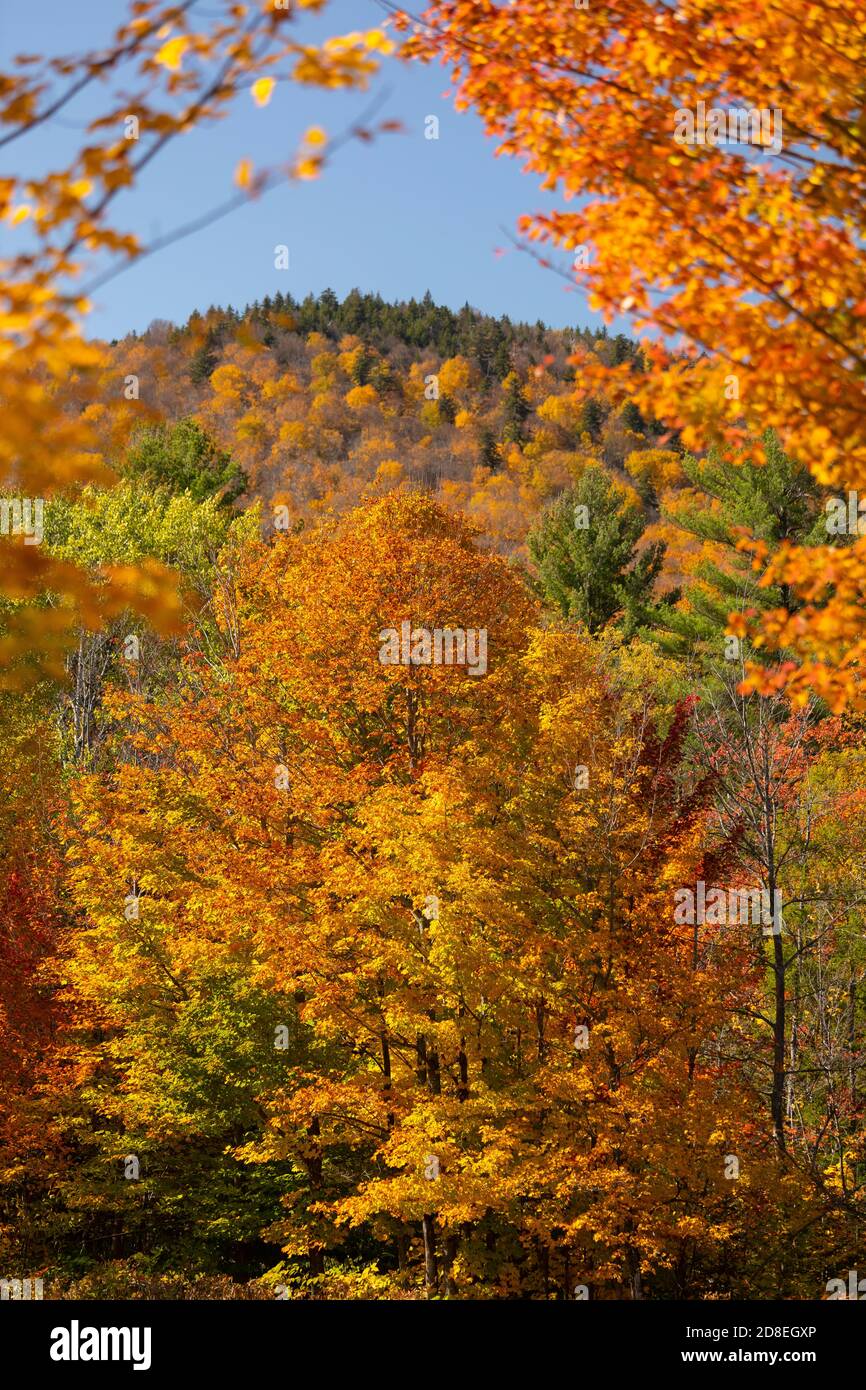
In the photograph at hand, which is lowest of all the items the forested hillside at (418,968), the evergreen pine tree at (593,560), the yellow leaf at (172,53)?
the forested hillside at (418,968)

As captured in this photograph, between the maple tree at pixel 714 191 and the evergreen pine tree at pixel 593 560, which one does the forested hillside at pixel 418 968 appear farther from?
the evergreen pine tree at pixel 593 560

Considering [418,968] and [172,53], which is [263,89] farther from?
[418,968]

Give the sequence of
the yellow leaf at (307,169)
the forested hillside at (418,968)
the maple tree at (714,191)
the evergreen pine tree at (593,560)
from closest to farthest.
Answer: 1. the yellow leaf at (307,169)
2. the maple tree at (714,191)
3. the forested hillside at (418,968)
4. the evergreen pine tree at (593,560)

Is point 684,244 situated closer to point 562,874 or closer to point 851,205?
point 851,205

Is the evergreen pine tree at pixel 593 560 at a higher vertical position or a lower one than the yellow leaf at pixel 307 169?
higher

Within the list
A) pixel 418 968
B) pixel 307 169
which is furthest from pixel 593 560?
pixel 307 169

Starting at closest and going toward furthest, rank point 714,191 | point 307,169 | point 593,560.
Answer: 1. point 307,169
2. point 714,191
3. point 593,560

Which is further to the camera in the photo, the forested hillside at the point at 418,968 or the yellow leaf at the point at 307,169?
the forested hillside at the point at 418,968

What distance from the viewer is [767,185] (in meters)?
4.97

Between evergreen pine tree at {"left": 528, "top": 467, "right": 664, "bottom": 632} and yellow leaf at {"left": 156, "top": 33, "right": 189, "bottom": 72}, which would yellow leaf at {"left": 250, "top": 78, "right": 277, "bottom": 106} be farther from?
evergreen pine tree at {"left": 528, "top": 467, "right": 664, "bottom": 632}

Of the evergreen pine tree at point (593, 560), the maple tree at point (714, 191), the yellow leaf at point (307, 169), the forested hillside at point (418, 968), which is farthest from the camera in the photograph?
the evergreen pine tree at point (593, 560)

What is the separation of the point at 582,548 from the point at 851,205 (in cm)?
3269

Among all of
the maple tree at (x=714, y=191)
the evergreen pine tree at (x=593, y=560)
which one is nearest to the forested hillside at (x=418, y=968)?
the maple tree at (x=714, y=191)

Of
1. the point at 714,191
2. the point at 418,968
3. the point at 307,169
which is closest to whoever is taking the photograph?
the point at 307,169
